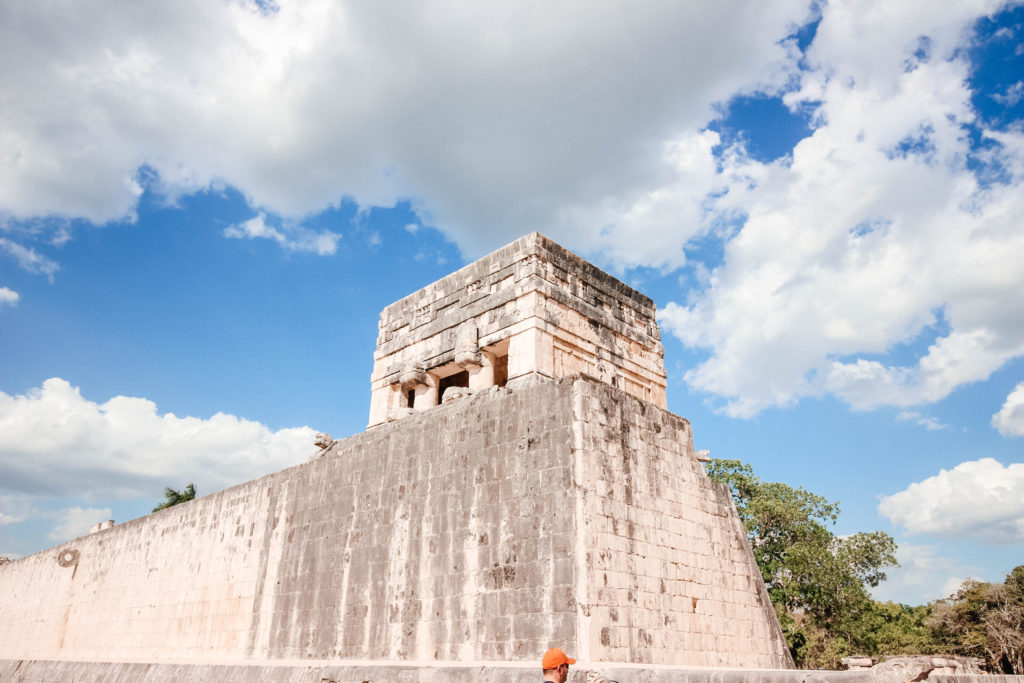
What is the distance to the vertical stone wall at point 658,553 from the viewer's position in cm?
720

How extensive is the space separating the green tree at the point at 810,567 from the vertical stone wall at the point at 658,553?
1142 centimetres

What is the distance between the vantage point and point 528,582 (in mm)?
7363

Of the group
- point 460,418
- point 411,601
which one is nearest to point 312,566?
point 411,601

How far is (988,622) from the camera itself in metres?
19.4

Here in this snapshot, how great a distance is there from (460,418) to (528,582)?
2.46m

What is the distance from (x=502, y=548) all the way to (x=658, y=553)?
181cm

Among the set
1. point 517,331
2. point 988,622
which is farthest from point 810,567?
point 517,331

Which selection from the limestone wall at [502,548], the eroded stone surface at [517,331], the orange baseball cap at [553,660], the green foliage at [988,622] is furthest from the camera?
the green foliage at [988,622]

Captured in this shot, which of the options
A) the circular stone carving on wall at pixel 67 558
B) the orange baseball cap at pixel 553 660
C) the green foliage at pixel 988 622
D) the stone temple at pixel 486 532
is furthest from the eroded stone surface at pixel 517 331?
the green foliage at pixel 988 622

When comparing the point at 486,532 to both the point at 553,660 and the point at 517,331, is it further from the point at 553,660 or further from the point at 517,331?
the point at 553,660

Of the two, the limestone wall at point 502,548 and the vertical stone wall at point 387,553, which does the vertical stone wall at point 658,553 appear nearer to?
the limestone wall at point 502,548

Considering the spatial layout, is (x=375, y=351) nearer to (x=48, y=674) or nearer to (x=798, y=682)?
(x=48, y=674)

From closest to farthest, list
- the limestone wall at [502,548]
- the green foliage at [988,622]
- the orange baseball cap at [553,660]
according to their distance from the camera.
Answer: the orange baseball cap at [553,660], the limestone wall at [502,548], the green foliage at [988,622]

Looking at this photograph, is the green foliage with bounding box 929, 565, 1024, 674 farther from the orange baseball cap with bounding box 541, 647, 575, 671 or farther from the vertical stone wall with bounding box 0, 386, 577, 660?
the orange baseball cap with bounding box 541, 647, 575, 671
